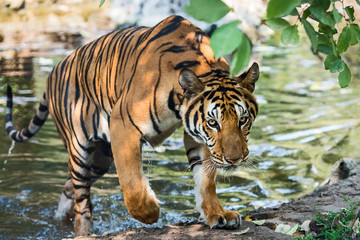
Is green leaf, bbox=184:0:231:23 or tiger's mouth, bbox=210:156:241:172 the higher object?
green leaf, bbox=184:0:231:23

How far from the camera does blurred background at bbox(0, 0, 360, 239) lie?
5230 millimetres

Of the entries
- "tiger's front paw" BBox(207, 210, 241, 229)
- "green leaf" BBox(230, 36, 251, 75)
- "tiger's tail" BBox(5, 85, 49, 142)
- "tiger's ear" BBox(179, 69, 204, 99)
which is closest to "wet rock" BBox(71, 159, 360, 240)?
"tiger's front paw" BBox(207, 210, 241, 229)

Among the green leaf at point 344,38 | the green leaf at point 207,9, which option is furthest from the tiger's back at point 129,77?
the green leaf at point 207,9

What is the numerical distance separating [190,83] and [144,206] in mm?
Result: 826

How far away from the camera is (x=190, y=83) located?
3.20 m

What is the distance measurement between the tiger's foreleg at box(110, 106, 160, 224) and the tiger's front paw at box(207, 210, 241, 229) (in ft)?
1.21

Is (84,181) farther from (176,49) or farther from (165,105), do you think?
(176,49)

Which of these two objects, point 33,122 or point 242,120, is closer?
point 242,120

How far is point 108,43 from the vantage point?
14.1 ft

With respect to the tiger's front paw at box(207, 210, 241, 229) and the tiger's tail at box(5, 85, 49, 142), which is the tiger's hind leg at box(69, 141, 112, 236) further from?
the tiger's front paw at box(207, 210, 241, 229)

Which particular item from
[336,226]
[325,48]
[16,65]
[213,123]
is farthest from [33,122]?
[16,65]

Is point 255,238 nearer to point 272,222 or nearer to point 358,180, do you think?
point 272,222

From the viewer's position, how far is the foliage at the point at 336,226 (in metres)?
3.06

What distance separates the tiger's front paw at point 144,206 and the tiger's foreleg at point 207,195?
277 millimetres
